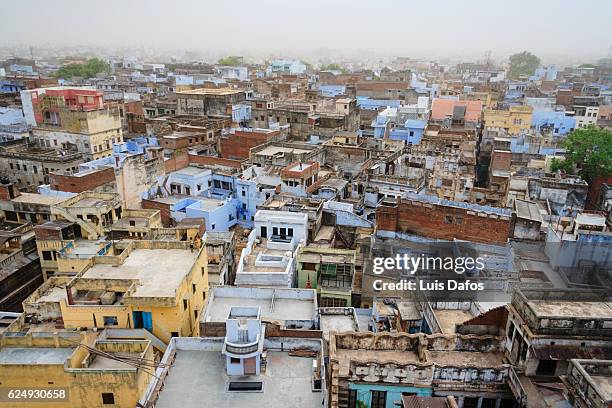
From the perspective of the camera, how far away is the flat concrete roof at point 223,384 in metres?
18.1

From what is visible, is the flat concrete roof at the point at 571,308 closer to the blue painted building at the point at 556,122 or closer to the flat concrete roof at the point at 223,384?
the flat concrete roof at the point at 223,384

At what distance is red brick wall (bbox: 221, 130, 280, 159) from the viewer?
58812 mm

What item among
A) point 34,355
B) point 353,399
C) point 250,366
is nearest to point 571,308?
point 353,399

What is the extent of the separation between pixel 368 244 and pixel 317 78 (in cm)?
12191

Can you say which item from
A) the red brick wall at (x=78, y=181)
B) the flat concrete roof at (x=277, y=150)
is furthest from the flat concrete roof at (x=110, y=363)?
the flat concrete roof at (x=277, y=150)

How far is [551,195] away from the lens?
41.1 meters

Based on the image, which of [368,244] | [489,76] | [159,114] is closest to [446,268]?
[368,244]

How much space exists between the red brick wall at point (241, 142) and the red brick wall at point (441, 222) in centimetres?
2626

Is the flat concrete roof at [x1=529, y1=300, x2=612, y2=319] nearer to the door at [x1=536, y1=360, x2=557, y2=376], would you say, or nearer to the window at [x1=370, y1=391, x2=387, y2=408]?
the door at [x1=536, y1=360, x2=557, y2=376]

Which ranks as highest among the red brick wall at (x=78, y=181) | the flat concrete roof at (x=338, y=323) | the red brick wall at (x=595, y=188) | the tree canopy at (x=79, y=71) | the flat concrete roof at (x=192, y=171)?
the tree canopy at (x=79, y=71)

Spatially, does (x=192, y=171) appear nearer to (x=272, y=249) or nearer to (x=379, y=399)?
(x=272, y=249)

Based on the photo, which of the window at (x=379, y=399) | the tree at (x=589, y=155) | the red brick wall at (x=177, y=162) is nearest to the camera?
the window at (x=379, y=399)

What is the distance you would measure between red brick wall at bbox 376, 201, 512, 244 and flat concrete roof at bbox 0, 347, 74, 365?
2480 cm

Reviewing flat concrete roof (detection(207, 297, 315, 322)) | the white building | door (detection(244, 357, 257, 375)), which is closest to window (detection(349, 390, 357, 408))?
door (detection(244, 357, 257, 375))
